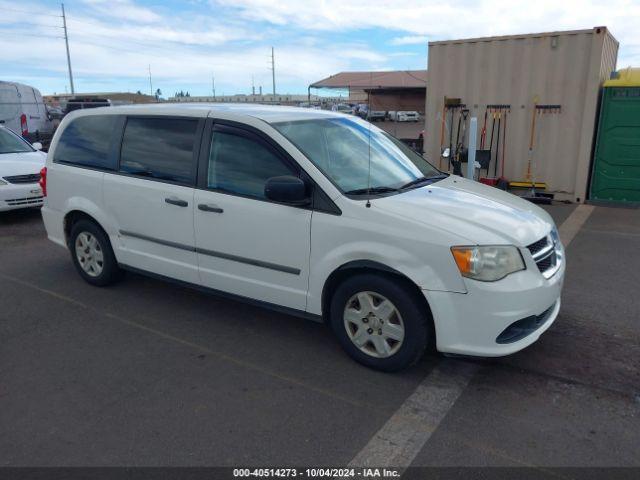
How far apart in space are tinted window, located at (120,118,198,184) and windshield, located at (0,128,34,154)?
558cm

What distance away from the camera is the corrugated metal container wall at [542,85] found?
9.23 meters

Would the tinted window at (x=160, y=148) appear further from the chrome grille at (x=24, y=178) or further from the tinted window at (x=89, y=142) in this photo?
the chrome grille at (x=24, y=178)

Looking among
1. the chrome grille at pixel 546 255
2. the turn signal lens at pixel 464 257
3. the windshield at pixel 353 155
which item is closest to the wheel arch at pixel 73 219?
the windshield at pixel 353 155

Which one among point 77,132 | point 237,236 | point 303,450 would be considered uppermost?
point 77,132

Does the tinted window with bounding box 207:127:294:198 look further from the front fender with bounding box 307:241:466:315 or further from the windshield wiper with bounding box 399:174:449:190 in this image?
the windshield wiper with bounding box 399:174:449:190

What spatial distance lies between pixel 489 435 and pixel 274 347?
5.62 feet

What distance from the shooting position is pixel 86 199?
5.01 metres

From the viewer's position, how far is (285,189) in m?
3.47

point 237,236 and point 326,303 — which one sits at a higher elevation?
point 237,236

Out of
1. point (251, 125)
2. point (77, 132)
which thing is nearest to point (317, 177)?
point (251, 125)

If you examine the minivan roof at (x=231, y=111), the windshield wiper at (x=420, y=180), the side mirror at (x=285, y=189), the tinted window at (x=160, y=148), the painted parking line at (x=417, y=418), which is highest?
the minivan roof at (x=231, y=111)

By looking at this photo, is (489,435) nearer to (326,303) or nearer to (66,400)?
(326,303)

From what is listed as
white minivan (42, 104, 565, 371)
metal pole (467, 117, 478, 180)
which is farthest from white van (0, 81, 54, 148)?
metal pole (467, 117, 478, 180)

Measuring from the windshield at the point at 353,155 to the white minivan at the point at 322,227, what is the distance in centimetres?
2
